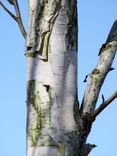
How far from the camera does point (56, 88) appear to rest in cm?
128

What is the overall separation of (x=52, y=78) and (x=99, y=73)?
29 cm

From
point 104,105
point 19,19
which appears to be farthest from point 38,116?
point 19,19

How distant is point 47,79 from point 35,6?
1.08 feet

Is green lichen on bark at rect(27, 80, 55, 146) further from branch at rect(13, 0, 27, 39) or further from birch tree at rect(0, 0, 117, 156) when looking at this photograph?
branch at rect(13, 0, 27, 39)

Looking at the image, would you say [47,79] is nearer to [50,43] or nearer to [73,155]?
[50,43]

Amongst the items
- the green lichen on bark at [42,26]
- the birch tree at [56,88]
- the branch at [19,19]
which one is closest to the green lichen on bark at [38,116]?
the birch tree at [56,88]

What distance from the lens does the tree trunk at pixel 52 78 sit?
1.23m

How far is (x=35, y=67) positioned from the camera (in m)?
1.32

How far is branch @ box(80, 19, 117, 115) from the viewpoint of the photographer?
1.39m

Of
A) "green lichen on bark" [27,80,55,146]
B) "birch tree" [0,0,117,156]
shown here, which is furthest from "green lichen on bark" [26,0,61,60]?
"green lichen on bark" [27,80,55,146]

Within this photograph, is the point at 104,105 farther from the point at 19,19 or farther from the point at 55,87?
the point at 19,19

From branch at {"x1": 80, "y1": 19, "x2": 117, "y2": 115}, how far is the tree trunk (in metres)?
0.10

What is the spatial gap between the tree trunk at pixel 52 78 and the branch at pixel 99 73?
102 millimetres

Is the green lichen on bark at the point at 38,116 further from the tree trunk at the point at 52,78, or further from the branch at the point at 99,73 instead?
the branch at the point at 99,73
